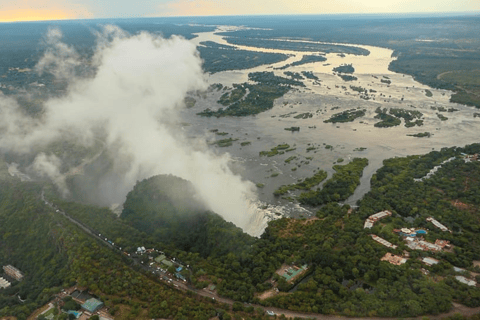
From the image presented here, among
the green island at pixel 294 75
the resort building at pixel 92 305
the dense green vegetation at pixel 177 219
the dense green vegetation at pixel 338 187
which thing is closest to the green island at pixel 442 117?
the dense green vegetation at pixel 338 187

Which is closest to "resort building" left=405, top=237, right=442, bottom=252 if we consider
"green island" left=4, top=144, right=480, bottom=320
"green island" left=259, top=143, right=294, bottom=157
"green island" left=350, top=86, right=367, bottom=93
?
"green island" left=4, top=144, right=480, bottom=320

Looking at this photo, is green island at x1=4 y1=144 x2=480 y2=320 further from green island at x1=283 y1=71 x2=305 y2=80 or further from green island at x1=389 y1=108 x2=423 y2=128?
green island at x1=283 y1=71 x2=305 y2=80

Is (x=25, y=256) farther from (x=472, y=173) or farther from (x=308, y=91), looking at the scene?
(x=308, y=91)

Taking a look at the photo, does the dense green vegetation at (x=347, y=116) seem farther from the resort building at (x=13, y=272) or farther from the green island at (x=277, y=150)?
the resort building at (x=13, y=272)

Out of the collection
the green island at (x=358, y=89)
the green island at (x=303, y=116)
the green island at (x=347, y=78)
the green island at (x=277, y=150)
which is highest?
the green island at (x=347, y=78)

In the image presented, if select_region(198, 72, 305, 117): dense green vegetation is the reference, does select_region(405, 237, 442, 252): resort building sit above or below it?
below

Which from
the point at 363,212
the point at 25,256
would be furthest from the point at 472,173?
the point at 25,256

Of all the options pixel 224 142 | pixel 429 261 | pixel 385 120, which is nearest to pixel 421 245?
pixel 429 261
